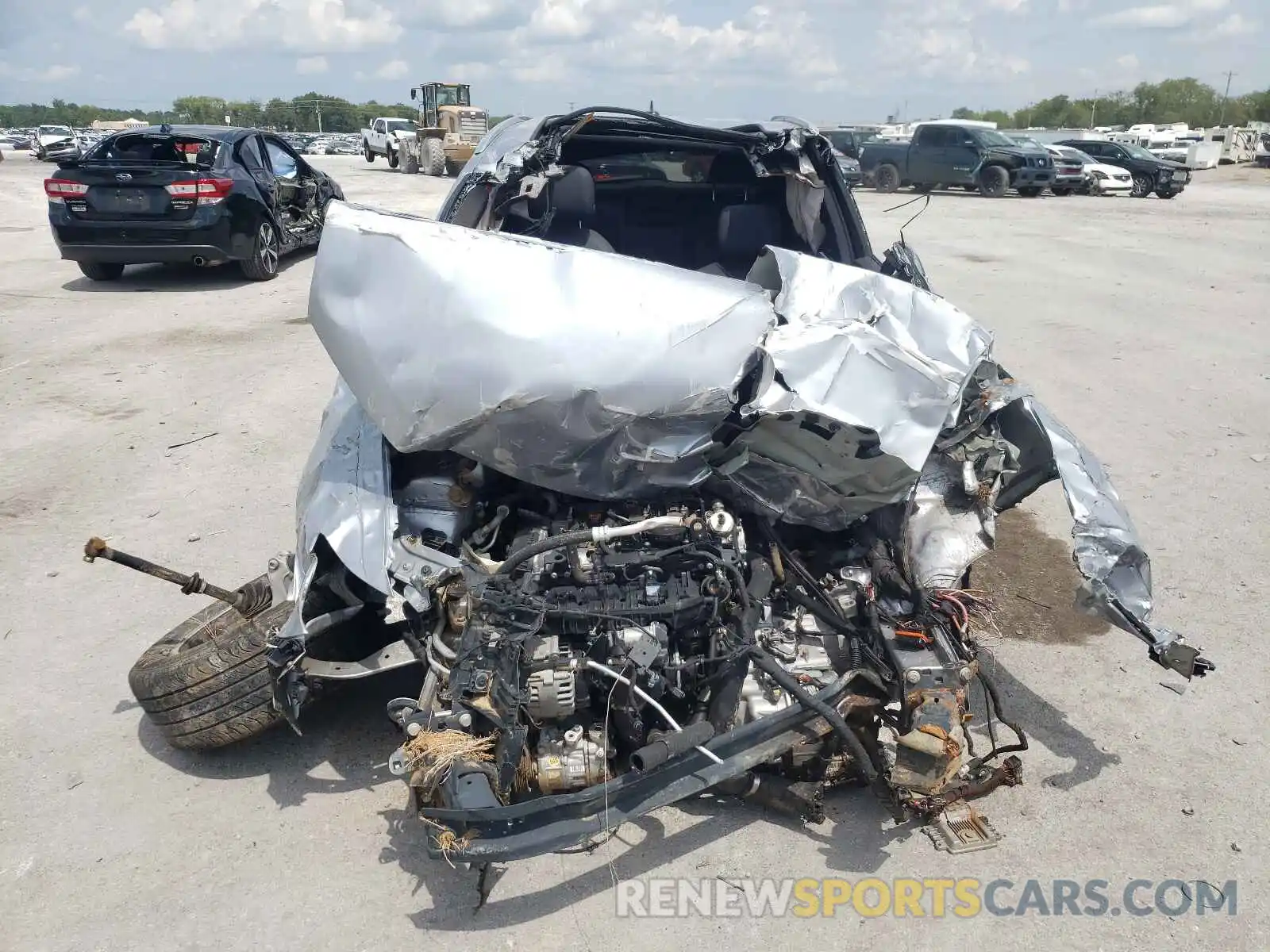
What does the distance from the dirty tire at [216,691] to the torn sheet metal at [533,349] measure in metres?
0.90

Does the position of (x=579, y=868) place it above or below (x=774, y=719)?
below

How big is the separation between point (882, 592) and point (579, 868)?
131 cm

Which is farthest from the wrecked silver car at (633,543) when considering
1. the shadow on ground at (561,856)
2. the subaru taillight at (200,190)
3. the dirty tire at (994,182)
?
the dirty tire at (994,182)

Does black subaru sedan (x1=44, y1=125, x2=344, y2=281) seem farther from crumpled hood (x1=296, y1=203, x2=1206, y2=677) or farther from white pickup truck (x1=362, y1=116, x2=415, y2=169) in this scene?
white pickup truck (x1=362, y1=116, x2=415, y2=169)

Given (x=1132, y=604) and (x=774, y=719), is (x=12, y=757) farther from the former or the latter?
(x=1132, y=604)

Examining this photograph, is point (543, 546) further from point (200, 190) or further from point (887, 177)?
point (887, 177)

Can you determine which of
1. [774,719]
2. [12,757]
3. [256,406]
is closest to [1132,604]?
[774,719]

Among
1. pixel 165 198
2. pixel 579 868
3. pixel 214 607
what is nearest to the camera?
pixel 579 868

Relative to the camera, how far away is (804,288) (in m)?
3.02

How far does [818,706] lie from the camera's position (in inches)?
96.4

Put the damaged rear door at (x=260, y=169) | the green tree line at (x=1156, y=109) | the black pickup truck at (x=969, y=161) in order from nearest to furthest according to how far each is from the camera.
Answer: the damaged rear door at (x=260, y=169) → the black pickup truck at (x=969, y=161) → the green tree line at (x=1156, y=109)

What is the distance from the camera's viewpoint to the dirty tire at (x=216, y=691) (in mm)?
2877

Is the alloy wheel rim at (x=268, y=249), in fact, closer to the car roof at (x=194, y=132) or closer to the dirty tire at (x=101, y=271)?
the car roof at (x=194, y=132)

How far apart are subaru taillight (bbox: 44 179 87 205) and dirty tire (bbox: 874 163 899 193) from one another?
1722cm
